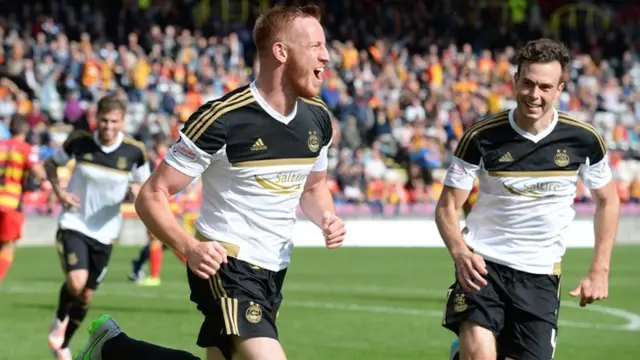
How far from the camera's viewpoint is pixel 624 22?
43.3m

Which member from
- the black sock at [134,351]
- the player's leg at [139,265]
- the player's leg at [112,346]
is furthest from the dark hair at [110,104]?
the player's leg at [139,265]

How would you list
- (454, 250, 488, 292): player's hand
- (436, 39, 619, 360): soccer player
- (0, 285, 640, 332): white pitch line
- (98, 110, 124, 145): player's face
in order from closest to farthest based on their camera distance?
(454, 250, 488, 292): player's hand
(436, 39, 619, 360): soccer player
(98, 110, 124, 145): player's face
(0, 285, 640, 332): white pitch line

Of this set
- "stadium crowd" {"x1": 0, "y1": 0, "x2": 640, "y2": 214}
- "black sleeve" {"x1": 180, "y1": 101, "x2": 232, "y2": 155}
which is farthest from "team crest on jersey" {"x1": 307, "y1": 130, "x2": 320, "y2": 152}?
"stadium crowd" {"x1": 0, "y1": 0, "x2": 640, "y2": 214}

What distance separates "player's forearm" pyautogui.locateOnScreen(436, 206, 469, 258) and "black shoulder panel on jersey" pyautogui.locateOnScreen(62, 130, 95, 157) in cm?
556

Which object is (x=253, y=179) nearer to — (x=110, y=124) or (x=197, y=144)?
(x=197, y=144)

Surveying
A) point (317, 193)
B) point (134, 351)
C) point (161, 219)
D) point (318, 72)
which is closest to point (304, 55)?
point (318, 72)

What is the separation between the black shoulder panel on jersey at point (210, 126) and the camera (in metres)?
6.35

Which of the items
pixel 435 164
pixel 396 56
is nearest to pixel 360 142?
pixel 435 164

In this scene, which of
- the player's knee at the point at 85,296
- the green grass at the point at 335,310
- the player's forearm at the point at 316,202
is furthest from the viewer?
the green grass at the point at 335,310

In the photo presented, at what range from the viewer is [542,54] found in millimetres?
7449

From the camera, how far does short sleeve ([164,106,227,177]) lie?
20.8 feet

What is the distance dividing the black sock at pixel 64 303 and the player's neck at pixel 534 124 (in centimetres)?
506

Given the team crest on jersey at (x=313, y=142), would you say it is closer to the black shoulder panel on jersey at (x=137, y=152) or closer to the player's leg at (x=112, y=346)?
the player's leg at (x=112, y=346)

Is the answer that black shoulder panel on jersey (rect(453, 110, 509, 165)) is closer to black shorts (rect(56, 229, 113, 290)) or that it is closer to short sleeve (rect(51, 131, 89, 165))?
black shorts (rect(56, 229, 113, 290))
